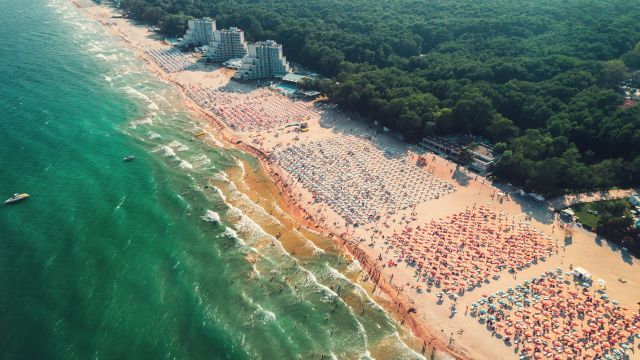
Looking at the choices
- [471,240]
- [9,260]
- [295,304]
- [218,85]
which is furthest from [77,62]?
[471,240]

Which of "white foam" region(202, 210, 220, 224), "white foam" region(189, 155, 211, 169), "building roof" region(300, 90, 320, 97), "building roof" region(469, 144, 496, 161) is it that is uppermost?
"building roof" region(469, 144, 496, 161)

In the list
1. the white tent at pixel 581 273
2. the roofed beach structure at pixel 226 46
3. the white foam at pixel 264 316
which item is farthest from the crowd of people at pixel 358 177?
the roofed beach structure at pixel 226 46

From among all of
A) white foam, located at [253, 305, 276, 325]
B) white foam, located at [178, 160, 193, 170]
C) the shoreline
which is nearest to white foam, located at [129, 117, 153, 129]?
the shoreline

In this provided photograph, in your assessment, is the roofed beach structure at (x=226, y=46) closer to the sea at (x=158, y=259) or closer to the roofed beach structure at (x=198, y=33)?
the roofed beach structure at (x=198, y=33)

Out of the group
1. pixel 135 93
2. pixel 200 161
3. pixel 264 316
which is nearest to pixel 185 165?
pixel 200 161

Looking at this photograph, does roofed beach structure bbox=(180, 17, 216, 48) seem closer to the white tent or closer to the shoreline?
the shoreline

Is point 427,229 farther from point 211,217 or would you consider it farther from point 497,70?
point 497,70

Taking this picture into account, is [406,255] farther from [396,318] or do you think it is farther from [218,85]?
[218,85]
